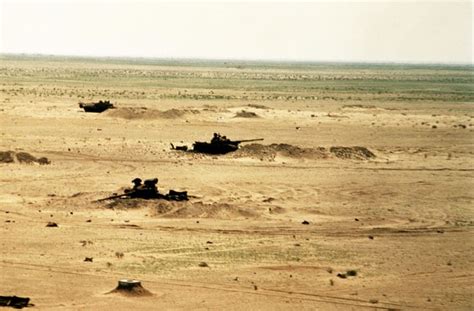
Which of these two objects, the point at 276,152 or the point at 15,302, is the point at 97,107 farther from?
the point at 15,302

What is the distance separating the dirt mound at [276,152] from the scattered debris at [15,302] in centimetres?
2425

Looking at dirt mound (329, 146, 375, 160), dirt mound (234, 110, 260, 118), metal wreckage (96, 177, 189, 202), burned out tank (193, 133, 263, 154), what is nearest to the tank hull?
burned out tank (193, 133, 263, 154)

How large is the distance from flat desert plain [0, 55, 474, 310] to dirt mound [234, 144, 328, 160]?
0.35 ft

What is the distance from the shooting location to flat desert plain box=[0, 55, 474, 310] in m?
19.0

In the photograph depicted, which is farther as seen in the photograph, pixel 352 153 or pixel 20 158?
pixel 352 153

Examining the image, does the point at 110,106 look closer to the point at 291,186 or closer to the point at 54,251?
the point at 291,186

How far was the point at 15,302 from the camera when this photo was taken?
56.1 ft

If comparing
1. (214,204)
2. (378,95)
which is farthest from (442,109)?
(214,204)

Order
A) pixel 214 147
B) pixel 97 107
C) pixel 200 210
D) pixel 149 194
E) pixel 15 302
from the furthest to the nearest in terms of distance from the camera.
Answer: pixel 97 107
pixel 214 147
pixel 149 194
pixel 200 210
pixel 15 302

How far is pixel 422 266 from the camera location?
2172cm

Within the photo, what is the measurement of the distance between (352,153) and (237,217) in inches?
646

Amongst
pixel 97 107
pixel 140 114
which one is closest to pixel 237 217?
pixel 140 114

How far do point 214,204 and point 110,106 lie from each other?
104 ft

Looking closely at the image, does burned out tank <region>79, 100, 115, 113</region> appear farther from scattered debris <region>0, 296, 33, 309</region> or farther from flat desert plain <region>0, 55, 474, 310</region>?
scattered debris <region>0, 296, 33, 309</region>
